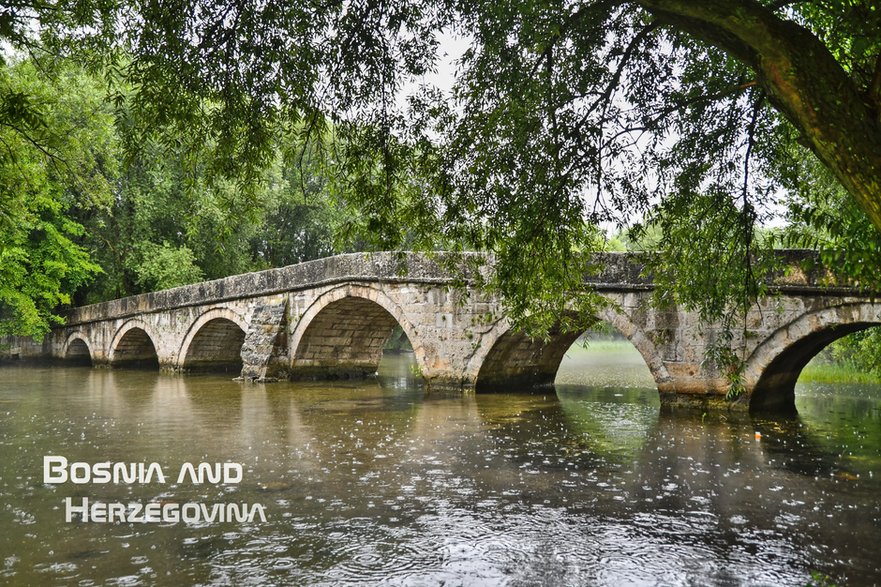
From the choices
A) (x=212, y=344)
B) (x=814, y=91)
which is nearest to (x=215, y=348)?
(x=212, y=344)

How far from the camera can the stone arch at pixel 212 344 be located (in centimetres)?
1995

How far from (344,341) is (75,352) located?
59.6ft

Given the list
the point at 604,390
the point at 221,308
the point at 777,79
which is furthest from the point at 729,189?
the point at 221,308

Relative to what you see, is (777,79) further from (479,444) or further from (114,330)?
(114,330)

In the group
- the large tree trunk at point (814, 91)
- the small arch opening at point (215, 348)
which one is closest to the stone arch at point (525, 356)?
the large tree trunk at point (814, 91)

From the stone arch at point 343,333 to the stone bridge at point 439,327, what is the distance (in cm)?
3

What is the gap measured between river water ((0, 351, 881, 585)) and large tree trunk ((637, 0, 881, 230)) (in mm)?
2335

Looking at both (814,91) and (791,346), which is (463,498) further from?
(791,346)

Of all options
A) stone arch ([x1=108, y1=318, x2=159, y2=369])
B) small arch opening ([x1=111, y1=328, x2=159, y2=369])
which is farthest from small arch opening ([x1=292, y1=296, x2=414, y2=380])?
small arch opening ([x1=111, y1=328, x2=159, y2=369])

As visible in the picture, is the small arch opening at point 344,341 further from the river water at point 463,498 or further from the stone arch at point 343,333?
the river water at point 463,498

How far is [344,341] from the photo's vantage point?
1759 cm

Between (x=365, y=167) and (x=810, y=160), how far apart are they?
7.21 metres

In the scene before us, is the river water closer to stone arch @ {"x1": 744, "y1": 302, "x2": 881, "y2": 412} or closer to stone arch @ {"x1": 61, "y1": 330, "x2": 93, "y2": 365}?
stone arch @ {"x1": 744, "y1": 302, "x2": 881, "y2": 412}

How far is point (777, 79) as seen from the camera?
329 cm
